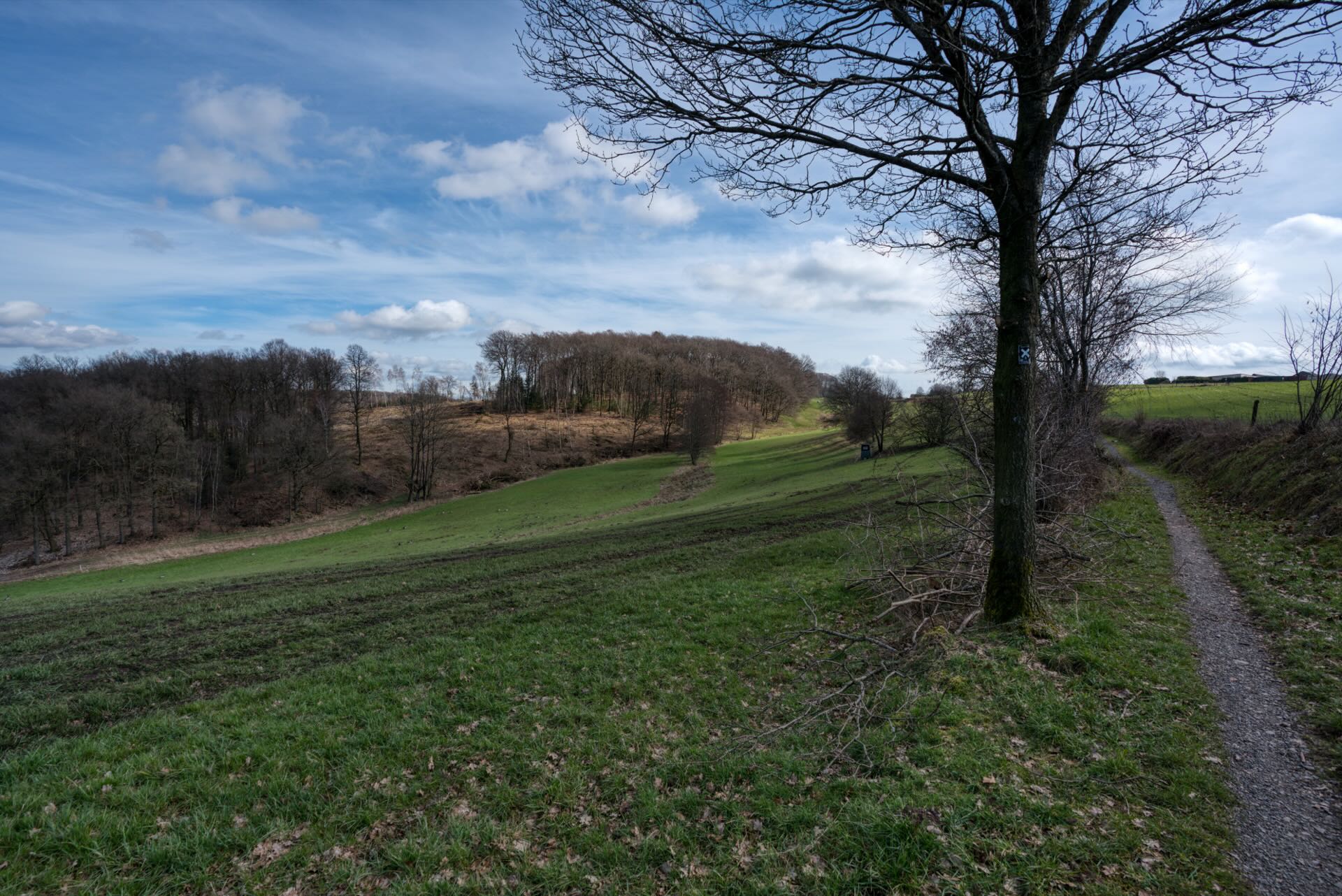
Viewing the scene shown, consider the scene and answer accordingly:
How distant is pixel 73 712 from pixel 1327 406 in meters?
30.0

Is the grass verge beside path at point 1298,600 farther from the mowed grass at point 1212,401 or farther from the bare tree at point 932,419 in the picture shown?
the mowed grass at point 1212,401

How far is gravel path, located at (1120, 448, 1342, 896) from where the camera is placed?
3322 millimetres

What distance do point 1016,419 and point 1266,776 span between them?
3494mm

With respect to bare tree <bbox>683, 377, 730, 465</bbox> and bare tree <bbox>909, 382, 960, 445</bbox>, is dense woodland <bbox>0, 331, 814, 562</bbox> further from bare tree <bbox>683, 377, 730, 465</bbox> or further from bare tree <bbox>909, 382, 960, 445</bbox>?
bare tree <bbox>909, 382, 960, 445</bbox>

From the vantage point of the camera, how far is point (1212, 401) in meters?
47.2

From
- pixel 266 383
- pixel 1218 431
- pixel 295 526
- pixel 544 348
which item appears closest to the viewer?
pixel 1218 431

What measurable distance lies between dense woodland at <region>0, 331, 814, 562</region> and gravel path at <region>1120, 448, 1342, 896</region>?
4838 centimetres

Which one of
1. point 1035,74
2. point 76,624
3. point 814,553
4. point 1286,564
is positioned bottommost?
point 76,624

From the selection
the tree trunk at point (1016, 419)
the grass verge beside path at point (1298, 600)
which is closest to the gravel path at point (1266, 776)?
the grass verge beside path at point (1298, 600)

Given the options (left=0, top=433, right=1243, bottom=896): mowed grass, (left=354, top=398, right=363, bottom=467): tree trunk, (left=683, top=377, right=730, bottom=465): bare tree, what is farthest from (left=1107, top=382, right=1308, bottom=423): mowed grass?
(left=354, top=398, right=363, bottom=467): tree trunk

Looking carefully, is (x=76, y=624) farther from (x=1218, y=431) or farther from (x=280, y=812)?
(x=1218, y=431)

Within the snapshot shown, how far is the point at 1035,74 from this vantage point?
16.2 feet

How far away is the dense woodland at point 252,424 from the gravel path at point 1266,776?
48.4 metres

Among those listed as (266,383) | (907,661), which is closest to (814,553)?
(907,661)
